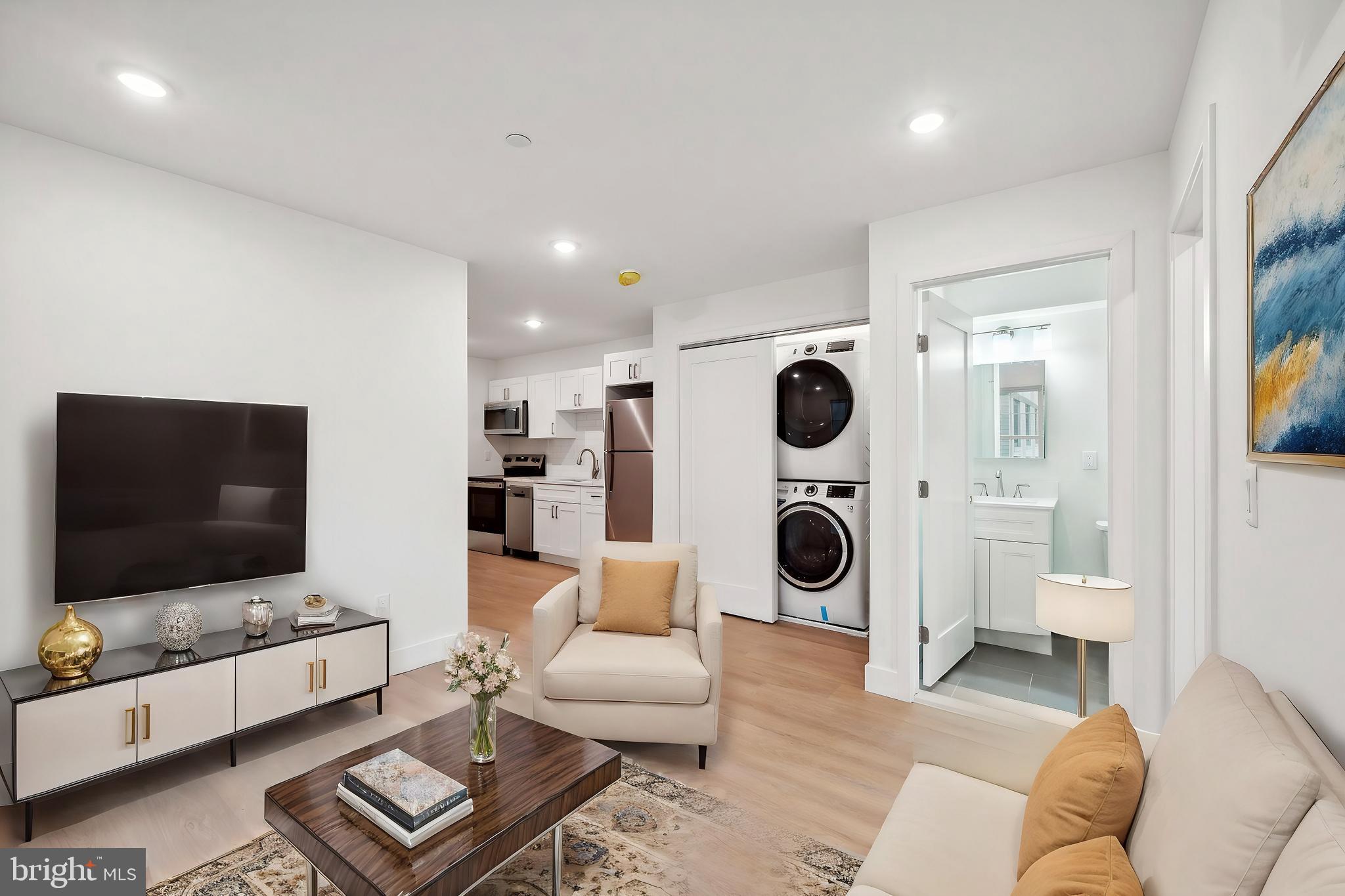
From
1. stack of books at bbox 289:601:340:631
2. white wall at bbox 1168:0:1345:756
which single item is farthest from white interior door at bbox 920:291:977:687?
stack of books at bbox 289:601:340:631

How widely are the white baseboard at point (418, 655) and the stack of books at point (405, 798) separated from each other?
74.8 inches

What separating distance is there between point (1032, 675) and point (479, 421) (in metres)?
6.31

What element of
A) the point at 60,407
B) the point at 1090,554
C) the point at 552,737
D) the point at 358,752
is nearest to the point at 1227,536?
the point at 552,737

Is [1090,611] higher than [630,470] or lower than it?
lower

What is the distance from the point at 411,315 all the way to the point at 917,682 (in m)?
3.39

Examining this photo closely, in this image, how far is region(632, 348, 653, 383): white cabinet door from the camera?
5.51 meters

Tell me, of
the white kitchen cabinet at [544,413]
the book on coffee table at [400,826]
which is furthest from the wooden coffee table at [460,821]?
the white kitchen cabinet at [544,413]

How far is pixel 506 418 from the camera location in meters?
7.21

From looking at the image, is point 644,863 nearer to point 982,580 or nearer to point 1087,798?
point 1087,798

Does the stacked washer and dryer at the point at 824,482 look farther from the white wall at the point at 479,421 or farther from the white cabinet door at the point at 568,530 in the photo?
the white wall at the point at 479,421

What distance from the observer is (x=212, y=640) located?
254cm

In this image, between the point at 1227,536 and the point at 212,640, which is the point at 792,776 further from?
the point at 212,640

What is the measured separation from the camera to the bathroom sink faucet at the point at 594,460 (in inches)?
266

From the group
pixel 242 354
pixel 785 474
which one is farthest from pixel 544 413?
pixel 242 354
